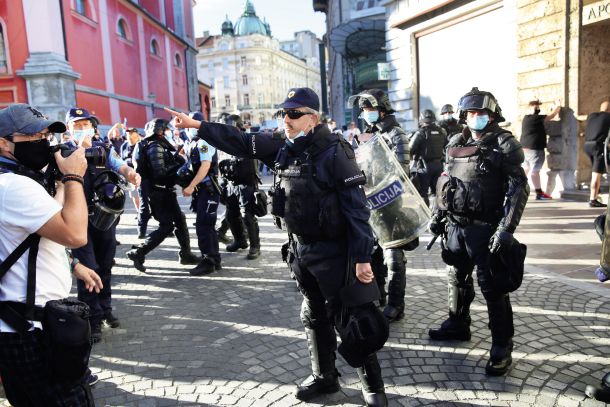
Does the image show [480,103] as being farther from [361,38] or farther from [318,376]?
[361,38]

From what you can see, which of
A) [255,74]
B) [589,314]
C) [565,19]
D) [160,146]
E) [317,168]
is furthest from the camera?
[255,74]

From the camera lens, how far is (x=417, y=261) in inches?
246

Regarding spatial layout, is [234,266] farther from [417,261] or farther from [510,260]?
[510,260]

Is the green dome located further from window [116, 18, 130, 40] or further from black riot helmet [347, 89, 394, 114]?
black riot helmet [347, 89, 394, 114]

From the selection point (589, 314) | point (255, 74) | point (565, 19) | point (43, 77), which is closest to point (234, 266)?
point (589, 314)

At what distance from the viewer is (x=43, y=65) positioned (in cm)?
1756

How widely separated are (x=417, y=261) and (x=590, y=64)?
6667 mm

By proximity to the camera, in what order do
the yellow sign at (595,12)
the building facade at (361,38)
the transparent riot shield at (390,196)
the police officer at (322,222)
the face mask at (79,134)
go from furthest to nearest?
the building facade at (361,38) < the yellow sign at (595,12) < the face mask at (79,134) < the transparent riot shield at (390,196) < the police officer at (322,222)

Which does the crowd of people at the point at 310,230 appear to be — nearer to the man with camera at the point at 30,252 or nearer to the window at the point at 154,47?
the man with camera at the point at 30,252

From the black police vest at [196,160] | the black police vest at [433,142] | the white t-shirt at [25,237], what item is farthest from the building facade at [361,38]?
the white t-shirt at [25,237]

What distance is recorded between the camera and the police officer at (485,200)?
130 inches

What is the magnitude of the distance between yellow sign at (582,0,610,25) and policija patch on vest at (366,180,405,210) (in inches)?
315

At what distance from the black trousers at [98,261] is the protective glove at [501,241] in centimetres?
337

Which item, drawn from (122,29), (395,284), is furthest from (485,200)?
(122,29)
